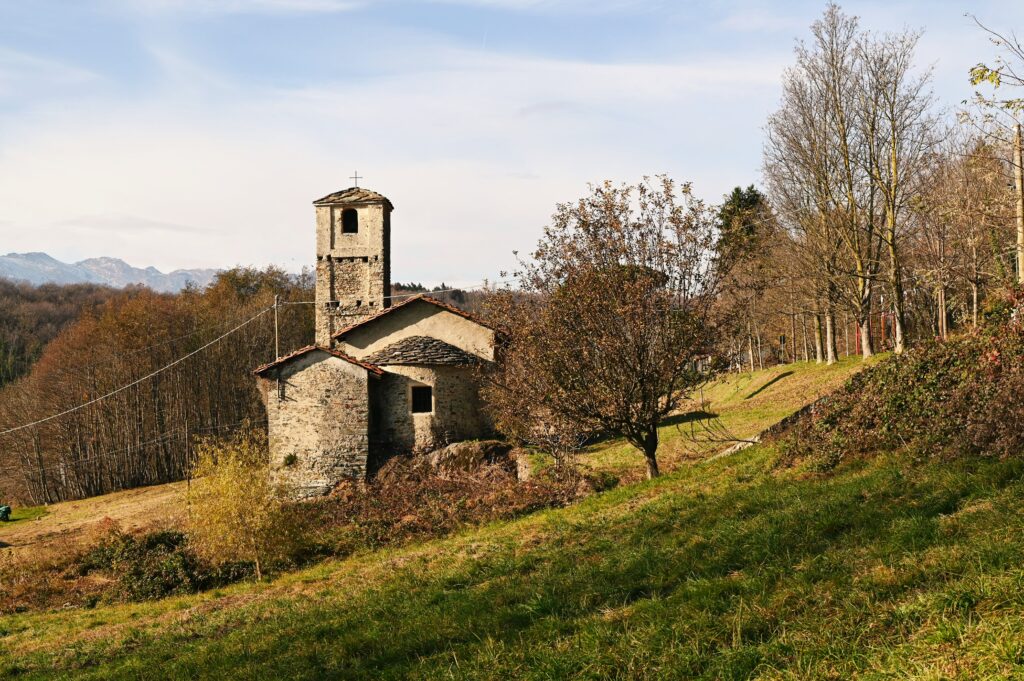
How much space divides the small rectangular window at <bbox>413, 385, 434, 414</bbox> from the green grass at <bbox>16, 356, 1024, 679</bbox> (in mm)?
13384

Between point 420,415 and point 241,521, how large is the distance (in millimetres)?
8286

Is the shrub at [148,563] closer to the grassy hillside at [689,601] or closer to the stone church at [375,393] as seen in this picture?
the stone church at [375,393]

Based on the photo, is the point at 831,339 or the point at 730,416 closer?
the point at 730,416

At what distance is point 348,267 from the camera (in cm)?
3122

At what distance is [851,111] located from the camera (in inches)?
937

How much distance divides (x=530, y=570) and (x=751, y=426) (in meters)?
12.6

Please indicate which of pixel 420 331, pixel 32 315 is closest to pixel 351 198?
pixel 420 331

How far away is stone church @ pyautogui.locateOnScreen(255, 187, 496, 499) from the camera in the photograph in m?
24.7

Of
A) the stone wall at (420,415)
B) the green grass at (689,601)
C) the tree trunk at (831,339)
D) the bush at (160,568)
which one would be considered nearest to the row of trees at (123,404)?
the stone wall at (420,415)

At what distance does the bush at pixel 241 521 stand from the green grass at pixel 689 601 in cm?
557

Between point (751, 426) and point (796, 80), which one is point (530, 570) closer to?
point (751, 426)

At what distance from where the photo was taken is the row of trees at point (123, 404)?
143 ft

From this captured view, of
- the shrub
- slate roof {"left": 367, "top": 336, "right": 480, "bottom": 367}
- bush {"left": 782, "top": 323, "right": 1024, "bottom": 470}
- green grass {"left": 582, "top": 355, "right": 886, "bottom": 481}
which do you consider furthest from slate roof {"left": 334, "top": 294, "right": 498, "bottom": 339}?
bush {"left": 782, "top": 323, "right": 1024, "bottom": 470}

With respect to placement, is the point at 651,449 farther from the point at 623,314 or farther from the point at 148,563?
the point at 148,563
